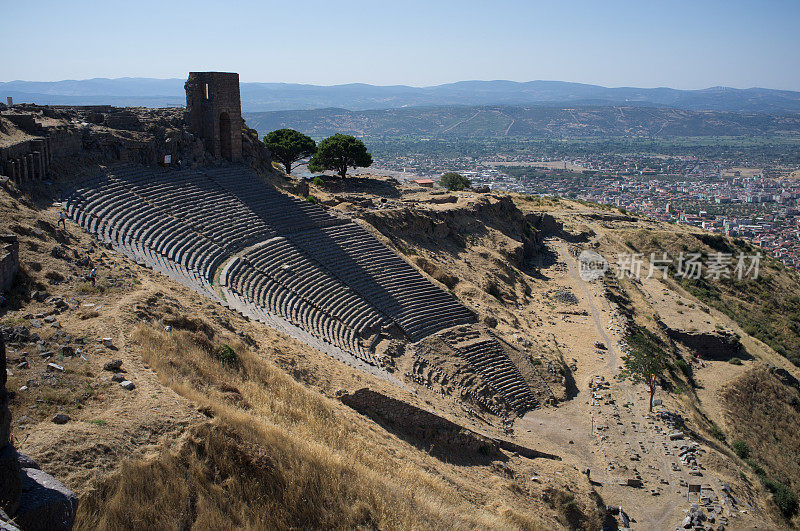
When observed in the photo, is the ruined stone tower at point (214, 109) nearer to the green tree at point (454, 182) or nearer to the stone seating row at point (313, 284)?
the stone seating row at point (313, 284)

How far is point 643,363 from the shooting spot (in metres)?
23.9

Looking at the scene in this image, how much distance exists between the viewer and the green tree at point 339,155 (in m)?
43.8

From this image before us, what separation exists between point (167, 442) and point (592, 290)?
32290mm

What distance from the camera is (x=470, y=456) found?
682 inches

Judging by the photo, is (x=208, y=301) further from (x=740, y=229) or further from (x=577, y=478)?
(x=740, y=229)

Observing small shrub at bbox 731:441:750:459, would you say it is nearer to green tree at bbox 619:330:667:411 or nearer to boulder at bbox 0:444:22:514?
green tree at bbox 619:330:667:411

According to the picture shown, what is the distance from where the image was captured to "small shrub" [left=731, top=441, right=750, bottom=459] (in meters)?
22.7

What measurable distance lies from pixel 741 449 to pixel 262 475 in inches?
843

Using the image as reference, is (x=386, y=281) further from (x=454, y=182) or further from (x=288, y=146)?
(x=454, y=182)

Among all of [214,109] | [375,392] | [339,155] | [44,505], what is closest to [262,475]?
[44,505]

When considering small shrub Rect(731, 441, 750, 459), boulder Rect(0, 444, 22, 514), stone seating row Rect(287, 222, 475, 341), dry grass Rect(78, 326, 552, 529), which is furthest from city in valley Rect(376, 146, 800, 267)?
boulder Rect(0, 444, 22, 514)

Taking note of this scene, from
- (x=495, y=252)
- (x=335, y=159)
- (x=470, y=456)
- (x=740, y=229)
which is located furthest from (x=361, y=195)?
(x=740, y=229)

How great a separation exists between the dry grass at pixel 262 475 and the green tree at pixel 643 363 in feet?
39.5

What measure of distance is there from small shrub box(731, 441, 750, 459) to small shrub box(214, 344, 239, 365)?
65.7 feet
